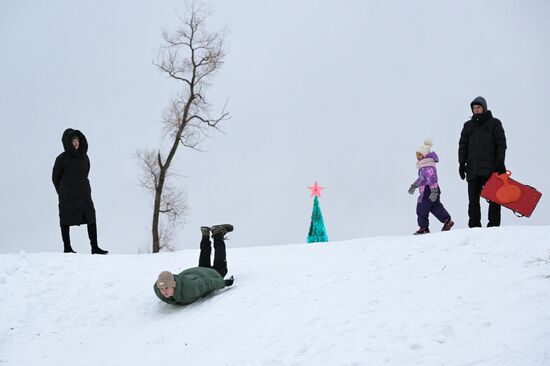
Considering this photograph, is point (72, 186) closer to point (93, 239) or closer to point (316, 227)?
point (93, 239)

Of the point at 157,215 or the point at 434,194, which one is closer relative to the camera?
the point at 434,194

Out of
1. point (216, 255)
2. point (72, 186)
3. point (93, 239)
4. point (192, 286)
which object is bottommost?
point (192, 286)

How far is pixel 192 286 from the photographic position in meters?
7.92

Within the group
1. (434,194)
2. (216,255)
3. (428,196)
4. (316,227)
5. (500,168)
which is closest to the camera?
(216,255)

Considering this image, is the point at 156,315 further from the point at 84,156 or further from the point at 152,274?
the point at 84,156

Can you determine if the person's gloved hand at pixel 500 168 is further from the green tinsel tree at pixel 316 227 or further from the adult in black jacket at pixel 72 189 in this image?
the adult in black jacket at pixel 72 189

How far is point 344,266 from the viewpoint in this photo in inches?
309

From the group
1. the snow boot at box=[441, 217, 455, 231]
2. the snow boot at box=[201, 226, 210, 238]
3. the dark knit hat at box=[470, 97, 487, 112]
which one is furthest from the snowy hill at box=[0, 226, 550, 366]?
the dark knit hat at box=[470, 97, 487, 112]

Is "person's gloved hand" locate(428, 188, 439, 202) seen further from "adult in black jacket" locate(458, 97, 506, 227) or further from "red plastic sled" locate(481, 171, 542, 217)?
"red plastic sled" locate(481, 171, 542, 217)

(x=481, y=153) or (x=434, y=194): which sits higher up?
(x=481, y=153)

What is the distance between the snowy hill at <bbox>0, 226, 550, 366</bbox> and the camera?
511 cm

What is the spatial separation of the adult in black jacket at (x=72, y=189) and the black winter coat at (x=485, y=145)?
7995 mm

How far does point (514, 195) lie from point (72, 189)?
8.93 metres

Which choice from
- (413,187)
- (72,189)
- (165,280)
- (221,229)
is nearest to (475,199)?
(413,187)
